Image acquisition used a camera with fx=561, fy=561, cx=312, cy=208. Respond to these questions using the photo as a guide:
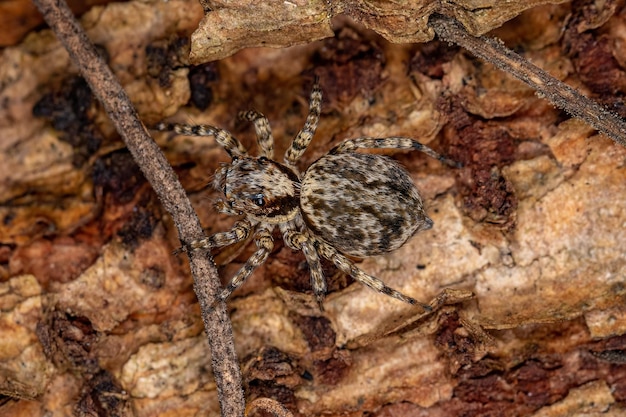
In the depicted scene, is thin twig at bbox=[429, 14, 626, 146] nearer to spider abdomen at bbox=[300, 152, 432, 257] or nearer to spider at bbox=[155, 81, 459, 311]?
spider at bbox=[155, 81, 459, 311]

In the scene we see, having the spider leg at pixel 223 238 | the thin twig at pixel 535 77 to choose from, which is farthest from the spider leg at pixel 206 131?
the thin twig at pixel 535 77

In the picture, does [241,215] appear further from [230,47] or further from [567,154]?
[567,154]

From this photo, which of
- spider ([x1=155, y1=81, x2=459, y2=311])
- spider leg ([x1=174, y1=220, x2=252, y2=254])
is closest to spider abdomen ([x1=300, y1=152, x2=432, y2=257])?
spider ([x1=155, y1=81, x2=459, y2=311])

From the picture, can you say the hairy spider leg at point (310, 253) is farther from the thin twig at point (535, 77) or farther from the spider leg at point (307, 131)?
the thin twig at point (535, 77)

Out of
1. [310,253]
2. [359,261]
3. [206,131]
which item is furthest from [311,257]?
[206,131]

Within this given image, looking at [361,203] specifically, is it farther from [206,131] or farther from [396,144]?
[206,131]

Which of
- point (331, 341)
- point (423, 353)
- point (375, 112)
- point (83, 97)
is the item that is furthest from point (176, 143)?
point (423, 353)

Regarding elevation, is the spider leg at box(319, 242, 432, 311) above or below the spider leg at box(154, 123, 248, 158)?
below

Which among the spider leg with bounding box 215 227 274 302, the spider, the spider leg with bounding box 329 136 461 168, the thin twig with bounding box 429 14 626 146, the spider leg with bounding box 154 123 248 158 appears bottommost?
the spider leg with bounding box 215 227 274 302
